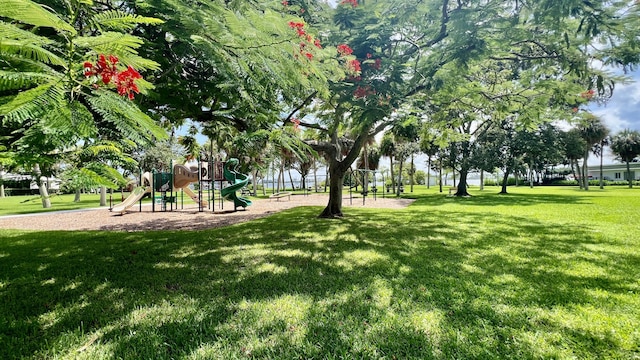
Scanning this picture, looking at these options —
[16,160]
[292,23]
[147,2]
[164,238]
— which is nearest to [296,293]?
[16,160]

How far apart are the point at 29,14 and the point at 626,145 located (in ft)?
178

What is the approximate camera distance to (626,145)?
36.3 meters

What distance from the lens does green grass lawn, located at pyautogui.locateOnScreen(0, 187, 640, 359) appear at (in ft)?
8.18

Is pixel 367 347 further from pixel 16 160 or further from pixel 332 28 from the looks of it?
pixel 332 28

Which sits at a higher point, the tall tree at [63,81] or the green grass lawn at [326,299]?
the tall tree at [63,81]

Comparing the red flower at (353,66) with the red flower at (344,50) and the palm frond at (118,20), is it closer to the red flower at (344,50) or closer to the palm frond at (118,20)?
the red flower at (344,50)

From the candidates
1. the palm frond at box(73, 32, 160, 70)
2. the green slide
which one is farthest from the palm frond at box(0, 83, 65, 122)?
the green slide

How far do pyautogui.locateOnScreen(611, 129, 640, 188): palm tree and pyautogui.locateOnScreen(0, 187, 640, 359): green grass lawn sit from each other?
4405 centimetres

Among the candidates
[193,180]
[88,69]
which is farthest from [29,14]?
[193,180]

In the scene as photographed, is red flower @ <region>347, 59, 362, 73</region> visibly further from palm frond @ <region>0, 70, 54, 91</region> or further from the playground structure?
the playground structure

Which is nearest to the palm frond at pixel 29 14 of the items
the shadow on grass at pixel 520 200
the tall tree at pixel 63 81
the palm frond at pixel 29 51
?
the tall tree at pixel 63 81

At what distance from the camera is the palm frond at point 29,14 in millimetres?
1231

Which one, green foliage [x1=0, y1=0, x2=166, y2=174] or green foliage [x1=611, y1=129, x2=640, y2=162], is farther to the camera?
green foliage [x1=611, y1=129, x2=640, y2=162]

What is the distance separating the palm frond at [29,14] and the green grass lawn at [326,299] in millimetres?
2456
